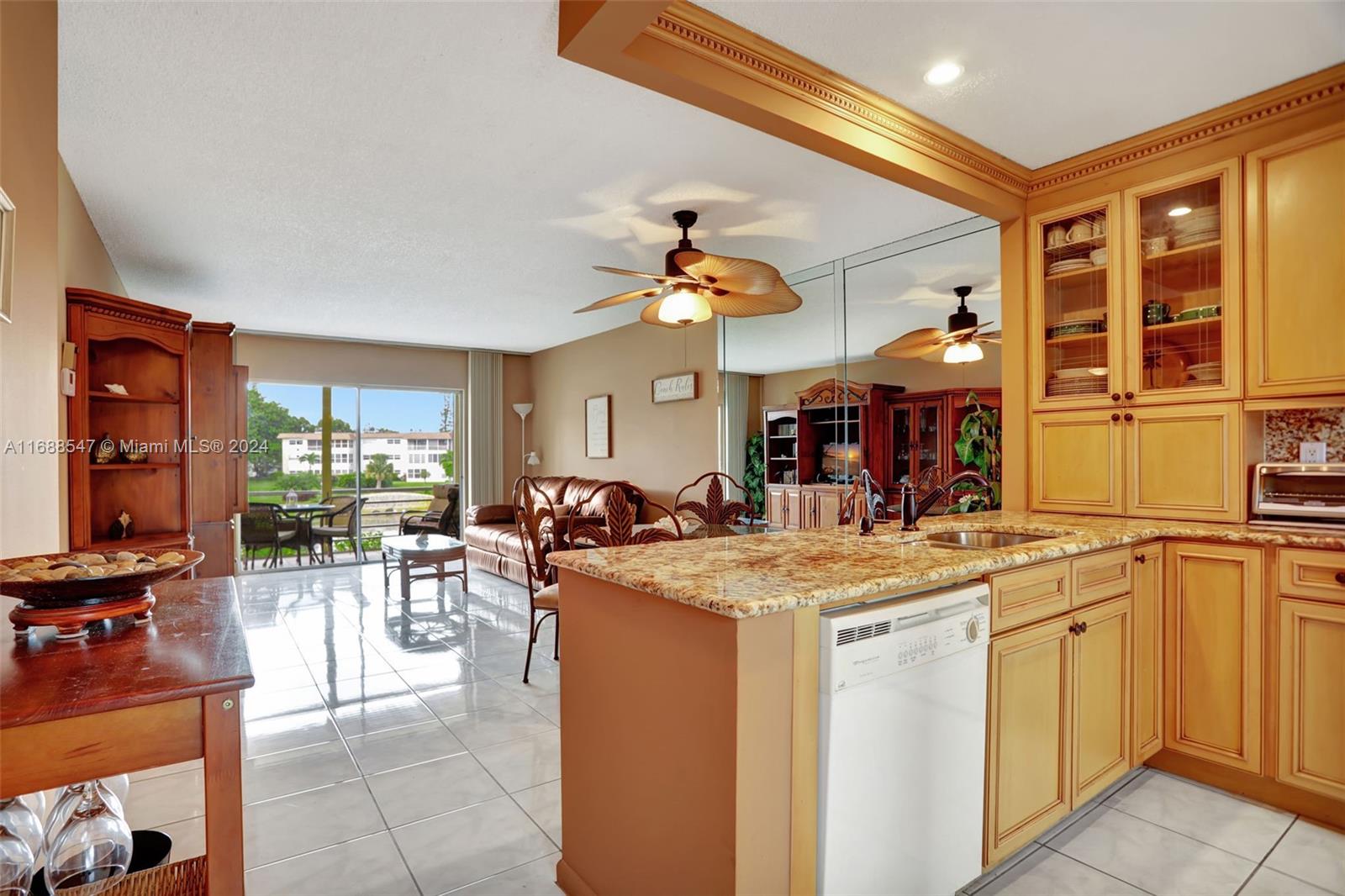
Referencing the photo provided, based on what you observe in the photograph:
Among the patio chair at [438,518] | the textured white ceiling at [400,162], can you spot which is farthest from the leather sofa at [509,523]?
the textured white ceiling at [400,162]

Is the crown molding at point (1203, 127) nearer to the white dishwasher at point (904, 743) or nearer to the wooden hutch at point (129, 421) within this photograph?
the white dishwasher at point (904, 743)

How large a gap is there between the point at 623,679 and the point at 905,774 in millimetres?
705

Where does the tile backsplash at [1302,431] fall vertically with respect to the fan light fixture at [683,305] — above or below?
below

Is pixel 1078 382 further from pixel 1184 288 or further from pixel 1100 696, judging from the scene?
pixel 1100 696

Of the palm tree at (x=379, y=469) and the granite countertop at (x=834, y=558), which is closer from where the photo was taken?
the granite countertop at (x=834, y=558)

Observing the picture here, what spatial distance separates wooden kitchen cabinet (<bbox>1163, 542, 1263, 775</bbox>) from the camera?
235cm

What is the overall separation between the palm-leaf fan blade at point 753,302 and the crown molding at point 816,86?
3.66 feet

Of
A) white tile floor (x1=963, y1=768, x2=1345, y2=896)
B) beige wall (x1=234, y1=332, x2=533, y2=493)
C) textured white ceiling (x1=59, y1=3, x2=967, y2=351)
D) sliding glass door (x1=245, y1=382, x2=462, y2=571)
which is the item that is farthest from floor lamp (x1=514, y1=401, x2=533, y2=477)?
white tile floor (x1=963, y1=768, x2=1345, y2=896)

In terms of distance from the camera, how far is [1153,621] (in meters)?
2.52

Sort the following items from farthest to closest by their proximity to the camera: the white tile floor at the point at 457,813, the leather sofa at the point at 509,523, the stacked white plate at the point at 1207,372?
1. the leather sofa at the point at 509,523
2. the stacked white plate at the point at 1207,372
3. the white tile floor at the point at 457,813

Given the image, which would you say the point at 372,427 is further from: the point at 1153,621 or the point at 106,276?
the point at 1153,621

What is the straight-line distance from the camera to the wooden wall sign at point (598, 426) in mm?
7094

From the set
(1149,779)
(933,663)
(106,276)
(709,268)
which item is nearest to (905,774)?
(933,663)

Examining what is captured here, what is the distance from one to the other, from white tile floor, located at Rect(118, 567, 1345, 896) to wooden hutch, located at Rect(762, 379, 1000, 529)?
5.71 ft
